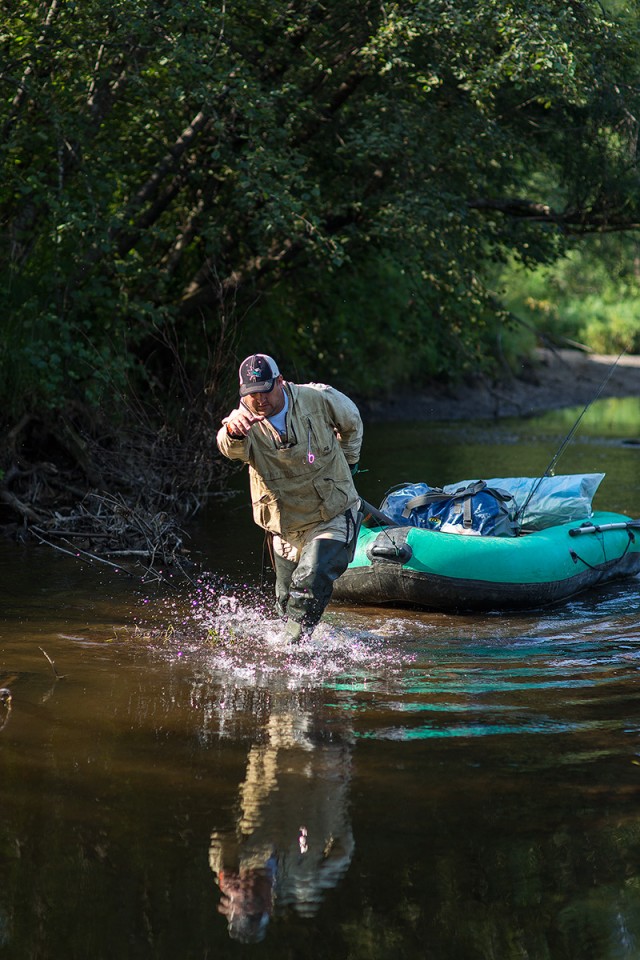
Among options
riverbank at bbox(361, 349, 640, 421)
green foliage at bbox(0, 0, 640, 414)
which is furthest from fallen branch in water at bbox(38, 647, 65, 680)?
riverbank at bbox(361, 349, 640, 421)

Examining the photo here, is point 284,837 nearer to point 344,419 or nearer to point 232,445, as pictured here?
point 232,445

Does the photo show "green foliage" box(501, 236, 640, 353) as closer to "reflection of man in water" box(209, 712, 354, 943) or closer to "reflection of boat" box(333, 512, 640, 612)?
"reflection of boat" box(333, 512, 640, 612)

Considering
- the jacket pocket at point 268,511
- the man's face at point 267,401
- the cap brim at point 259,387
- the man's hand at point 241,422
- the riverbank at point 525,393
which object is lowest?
the riverbank at point 525,393

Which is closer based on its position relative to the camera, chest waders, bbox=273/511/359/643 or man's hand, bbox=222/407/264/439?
man's hand, bbox=222/407/264/439

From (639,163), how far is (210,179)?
4943 millimetres

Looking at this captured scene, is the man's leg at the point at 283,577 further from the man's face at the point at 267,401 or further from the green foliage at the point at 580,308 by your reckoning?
the green foliage at the point at 580,308

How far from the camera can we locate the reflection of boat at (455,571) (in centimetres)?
784

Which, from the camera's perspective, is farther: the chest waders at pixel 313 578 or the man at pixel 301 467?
the chest waders at pixel 313 578

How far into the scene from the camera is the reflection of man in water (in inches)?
146

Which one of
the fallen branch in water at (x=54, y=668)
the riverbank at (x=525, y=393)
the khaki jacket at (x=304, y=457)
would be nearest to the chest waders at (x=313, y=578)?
the khaki jacket at (x=304, y=457)

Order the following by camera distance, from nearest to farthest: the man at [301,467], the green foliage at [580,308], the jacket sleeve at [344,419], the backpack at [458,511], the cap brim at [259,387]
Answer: the cap brim at [259,387] → the man at [301,467] → the jacket sleeve at [344,419] → the backpack at [458,511] → the green foliage at [580,308]

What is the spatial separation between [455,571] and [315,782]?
3.43 m

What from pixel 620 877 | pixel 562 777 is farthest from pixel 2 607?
pixel 620 877

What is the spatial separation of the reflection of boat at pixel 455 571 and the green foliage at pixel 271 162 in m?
3.01
